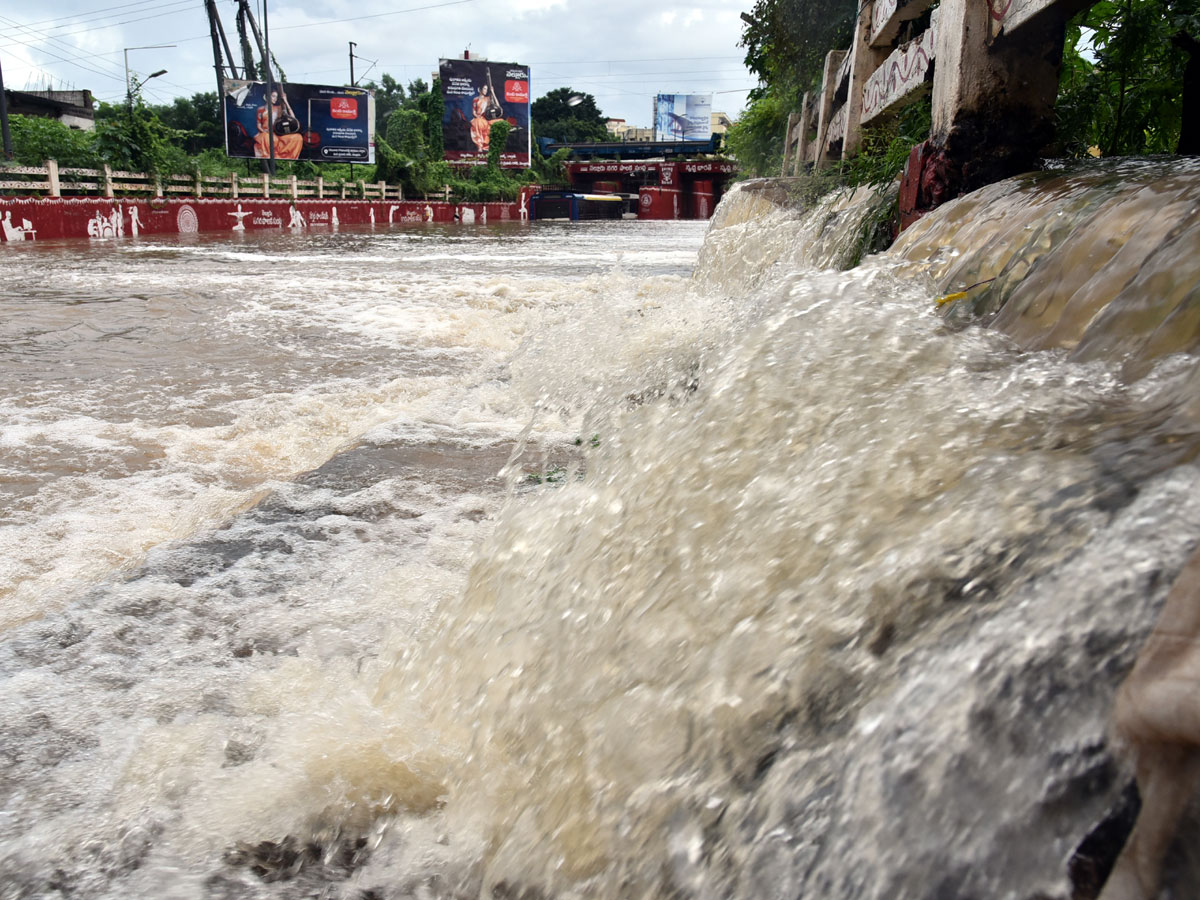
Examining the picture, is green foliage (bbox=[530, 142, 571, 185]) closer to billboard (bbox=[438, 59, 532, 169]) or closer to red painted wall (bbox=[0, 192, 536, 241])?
billboard (bbox=[438, 59, 532, 169])

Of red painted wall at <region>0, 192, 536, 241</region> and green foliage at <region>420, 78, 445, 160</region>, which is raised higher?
green foliage at <region>420, 78, 445, 160</region>

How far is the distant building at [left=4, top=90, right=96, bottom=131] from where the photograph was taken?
42.1m

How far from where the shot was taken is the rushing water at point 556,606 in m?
1.37

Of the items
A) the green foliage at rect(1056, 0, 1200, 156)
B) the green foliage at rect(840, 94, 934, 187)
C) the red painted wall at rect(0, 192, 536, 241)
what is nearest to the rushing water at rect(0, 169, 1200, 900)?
the green foliage at rect(1056, 0, 1200, 156)

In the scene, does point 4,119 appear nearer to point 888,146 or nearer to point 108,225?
point 108,225

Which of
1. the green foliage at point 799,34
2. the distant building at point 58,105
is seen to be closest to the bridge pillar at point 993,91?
the green foliage at point 799,34

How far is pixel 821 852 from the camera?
1155 mm

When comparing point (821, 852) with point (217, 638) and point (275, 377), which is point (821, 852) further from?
point (275, 377)

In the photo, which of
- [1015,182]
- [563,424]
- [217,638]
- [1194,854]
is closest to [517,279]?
[563,424]

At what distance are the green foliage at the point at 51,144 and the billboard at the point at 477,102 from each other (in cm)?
2494

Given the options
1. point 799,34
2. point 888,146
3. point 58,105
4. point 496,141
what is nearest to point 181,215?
point 799,34

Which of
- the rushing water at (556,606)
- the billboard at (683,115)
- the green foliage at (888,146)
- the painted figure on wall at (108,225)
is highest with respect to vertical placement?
the billboard at (683,115)

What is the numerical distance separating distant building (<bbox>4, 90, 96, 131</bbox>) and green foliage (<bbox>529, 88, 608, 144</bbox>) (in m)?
48.4

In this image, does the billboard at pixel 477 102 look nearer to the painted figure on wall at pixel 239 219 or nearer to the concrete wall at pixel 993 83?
the painted figure on wall at pixel 239 219
